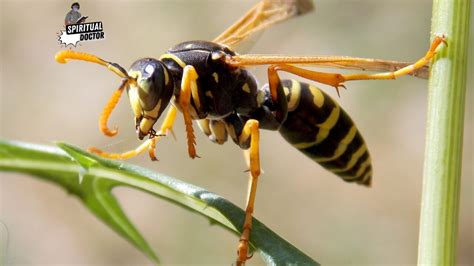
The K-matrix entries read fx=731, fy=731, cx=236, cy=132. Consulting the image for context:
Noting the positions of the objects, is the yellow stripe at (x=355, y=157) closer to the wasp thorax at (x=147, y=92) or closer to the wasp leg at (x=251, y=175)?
the wasp leg at (x=251, y=175)

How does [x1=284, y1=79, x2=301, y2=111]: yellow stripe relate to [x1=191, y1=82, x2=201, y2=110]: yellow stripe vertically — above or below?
above

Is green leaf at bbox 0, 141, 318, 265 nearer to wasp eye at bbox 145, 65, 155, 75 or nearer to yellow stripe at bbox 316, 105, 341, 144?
wasp eye at bbox 145, 65, 155, 75

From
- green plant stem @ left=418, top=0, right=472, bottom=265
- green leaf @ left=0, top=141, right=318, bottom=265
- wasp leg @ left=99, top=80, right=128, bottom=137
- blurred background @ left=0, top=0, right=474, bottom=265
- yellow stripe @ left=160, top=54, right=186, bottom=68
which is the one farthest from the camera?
blurred background @ left=0, top=0, right=474, bottom=265

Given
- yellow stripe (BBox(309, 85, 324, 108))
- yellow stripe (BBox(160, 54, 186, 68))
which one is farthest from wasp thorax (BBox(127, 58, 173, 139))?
yellow stripe (BBox(309, 85, 324, 108))

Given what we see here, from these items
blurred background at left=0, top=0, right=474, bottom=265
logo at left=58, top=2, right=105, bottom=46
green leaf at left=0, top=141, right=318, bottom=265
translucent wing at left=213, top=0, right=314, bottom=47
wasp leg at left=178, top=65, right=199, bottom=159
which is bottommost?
green leaf at left=0, top=141, right=318, bottom=265

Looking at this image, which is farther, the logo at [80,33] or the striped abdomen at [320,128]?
the striped abdomen at [320,128]

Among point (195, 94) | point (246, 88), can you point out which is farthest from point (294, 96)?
point (195, 94)

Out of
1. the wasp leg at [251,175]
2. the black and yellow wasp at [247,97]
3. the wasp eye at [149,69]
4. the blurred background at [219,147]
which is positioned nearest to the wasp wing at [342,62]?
the black and yellow wasp at [247,97]
